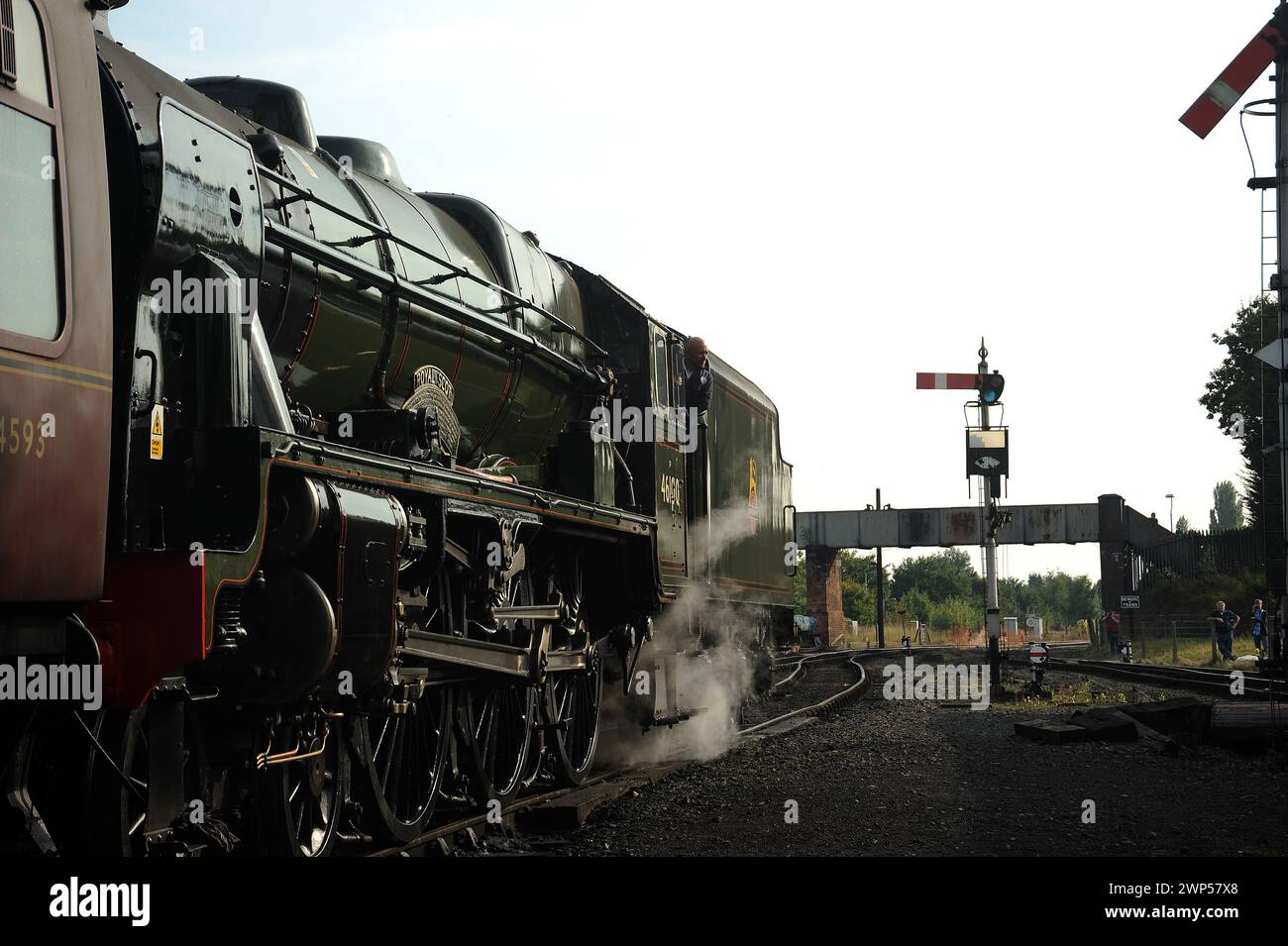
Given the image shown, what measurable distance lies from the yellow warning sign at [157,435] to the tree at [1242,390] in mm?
38302

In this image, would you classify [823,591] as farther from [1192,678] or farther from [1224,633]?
[1192,678]

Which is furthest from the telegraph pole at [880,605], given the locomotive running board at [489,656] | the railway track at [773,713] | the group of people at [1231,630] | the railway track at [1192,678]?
the locomotive running board at [489,656]

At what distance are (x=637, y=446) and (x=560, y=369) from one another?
1443 mm

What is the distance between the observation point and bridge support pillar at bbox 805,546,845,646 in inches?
1721

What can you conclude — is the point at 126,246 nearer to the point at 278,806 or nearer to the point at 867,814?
the point at 278,806

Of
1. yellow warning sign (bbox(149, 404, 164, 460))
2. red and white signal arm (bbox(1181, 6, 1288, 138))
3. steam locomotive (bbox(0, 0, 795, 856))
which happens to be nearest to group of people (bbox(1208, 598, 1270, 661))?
red and white signal arm (bbox(1181, 6, 1288, 138))

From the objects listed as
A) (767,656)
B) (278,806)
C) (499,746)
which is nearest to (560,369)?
(499,746)

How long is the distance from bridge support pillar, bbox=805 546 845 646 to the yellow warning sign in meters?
39.9

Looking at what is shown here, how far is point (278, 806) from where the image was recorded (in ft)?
16.5

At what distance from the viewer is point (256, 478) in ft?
14.0

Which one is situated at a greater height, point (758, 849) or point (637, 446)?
point (637, 446)

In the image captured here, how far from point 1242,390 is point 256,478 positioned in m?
41.8

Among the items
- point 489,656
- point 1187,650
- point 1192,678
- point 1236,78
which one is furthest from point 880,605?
point 489,656

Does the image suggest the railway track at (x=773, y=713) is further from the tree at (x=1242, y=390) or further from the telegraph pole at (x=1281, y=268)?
the tree at (x=1242, y=390)
